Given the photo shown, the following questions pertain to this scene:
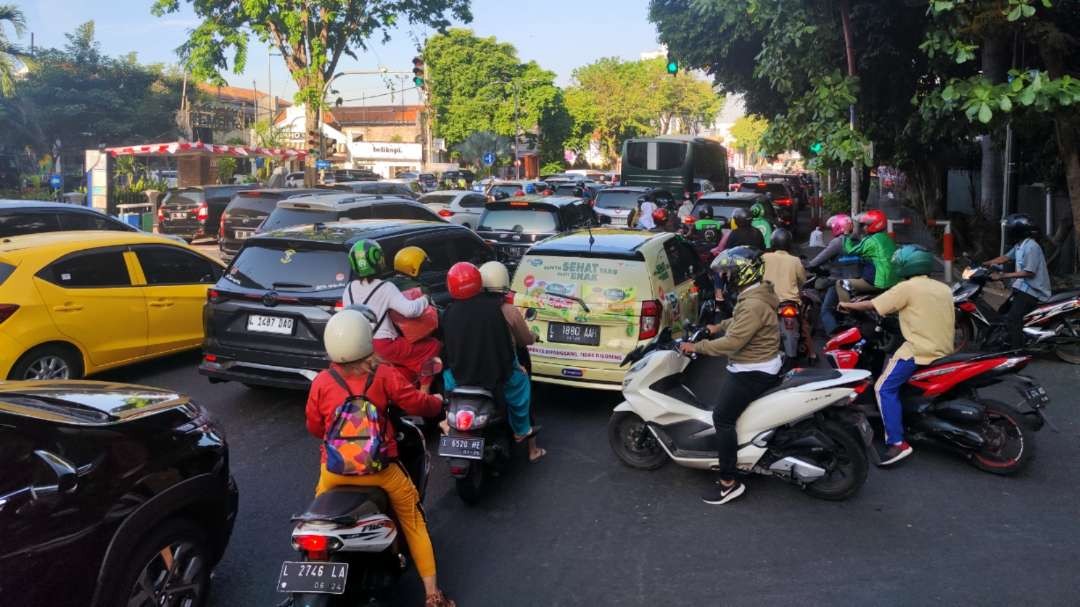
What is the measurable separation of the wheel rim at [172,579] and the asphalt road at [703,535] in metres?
0.42

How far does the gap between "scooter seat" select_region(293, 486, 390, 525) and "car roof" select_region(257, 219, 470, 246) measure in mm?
3589

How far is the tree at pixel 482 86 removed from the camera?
67.2 meters

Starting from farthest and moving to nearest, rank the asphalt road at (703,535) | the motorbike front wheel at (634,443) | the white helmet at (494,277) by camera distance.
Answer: the motorbike front wheel at (634,443) → the white helmet at (494,277) → the asphalt road at (703,535)

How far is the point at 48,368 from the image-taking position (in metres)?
7.35

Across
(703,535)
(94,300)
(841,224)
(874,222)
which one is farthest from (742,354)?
(94,300)

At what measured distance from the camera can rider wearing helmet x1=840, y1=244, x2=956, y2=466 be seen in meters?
5.94

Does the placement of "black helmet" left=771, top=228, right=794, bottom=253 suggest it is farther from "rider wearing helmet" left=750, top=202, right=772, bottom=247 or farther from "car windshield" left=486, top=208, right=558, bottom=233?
"car windshield" left=486, top=208, right=558, bottom=233

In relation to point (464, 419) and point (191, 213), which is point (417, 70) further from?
point (464, 419)

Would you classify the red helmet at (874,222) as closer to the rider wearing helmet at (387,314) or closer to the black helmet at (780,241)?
the black helmet at (780,241)

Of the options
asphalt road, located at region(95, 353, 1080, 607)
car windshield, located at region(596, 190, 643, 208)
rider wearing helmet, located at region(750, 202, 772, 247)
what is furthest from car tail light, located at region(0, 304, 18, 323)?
car windshield, located at region(596, 190, 643, 208)

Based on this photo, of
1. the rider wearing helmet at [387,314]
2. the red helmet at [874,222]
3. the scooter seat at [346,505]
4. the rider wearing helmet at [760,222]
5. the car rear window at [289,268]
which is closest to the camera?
the scooter seat at [346,505]

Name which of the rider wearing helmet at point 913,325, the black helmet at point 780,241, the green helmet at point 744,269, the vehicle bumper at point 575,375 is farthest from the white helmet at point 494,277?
the black helmet at point 780,241

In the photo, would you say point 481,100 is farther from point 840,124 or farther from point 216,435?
point 216,435

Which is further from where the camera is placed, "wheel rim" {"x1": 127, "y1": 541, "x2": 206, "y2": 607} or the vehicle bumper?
the vehicle bumper
